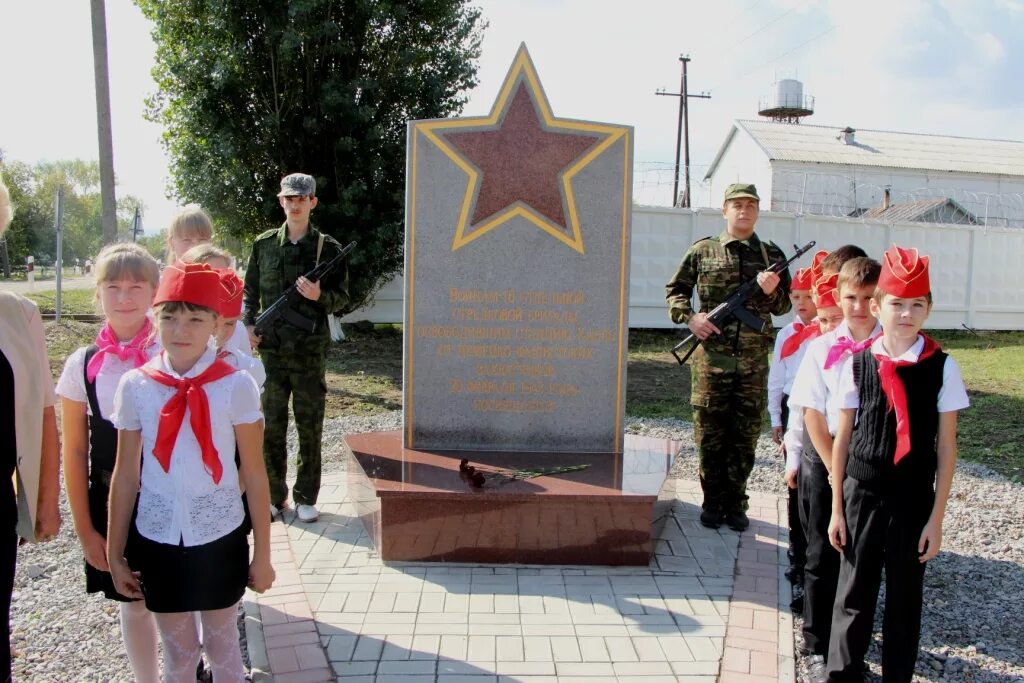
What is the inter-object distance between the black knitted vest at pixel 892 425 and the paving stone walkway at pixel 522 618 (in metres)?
0.91

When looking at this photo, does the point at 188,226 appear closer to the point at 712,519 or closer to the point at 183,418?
the point at 183,418

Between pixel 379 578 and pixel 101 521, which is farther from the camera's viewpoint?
pixel 379 578

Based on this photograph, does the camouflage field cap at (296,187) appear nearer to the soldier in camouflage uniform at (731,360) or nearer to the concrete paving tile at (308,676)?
the soldier in camouflage uniform at (731,360)

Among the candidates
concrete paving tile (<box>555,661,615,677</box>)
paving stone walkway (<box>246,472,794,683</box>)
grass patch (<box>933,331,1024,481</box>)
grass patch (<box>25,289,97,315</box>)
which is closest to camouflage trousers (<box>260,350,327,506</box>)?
paving stone walkway (<box>246,472,794,683</box>)

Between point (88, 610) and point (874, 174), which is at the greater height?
point (874, 174)

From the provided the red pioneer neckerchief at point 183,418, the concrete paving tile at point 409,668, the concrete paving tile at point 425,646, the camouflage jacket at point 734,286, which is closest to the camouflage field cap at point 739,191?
the camouflage jacket at point 734,286

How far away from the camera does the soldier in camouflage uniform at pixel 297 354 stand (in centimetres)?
458

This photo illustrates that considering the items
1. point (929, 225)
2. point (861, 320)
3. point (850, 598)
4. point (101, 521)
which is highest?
point (929, 225)

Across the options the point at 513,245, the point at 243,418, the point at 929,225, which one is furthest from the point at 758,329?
the point at 929,225

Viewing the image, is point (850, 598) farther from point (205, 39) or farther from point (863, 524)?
point (205, 39)

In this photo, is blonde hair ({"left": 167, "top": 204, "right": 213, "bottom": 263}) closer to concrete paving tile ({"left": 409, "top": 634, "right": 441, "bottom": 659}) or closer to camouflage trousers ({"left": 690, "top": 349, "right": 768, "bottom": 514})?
concrete paving tile ({"left": 409, "top": 634, "right": 441, "bottom": 659})

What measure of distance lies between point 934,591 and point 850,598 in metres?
1.51

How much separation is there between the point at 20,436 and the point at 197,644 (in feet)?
2.67

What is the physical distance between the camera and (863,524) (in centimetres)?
269
